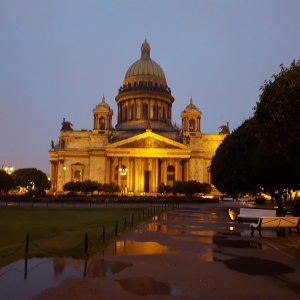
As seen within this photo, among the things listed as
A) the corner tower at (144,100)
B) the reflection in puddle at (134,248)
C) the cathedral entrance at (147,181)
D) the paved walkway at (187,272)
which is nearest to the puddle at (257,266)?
the paved walkway at (187,272)

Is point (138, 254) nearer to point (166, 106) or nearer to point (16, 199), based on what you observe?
point (16, 199)

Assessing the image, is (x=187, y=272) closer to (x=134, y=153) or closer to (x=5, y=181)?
(x=5, y=181)

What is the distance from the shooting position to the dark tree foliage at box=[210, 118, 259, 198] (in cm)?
4394

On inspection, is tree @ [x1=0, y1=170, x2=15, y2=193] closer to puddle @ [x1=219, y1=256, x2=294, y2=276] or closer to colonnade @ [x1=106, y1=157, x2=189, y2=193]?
colonnade @ [x1=106, y1=157, x2=189, y2=193]

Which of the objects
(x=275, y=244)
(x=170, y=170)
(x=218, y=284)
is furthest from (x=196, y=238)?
(x=170, y=170)

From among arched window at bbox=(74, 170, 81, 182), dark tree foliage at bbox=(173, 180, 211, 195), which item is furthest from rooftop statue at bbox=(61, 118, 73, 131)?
dark tree foliage at bbox=(173, 180, 211, 195)

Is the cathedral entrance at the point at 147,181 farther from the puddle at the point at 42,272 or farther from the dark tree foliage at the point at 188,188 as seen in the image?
the puddle at the point at 42,272

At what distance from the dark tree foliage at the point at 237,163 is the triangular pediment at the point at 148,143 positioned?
47.3 m

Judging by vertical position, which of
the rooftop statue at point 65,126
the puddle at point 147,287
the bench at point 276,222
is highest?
the rooftop statue at point 65,126

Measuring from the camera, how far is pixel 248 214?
2764 centimetres

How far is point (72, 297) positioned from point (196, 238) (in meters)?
11.3

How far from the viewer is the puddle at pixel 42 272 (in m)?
9.81

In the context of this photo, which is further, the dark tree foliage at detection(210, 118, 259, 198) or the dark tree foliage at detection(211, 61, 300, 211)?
the dark tree foliage at detection(210, 118, 259, 198)

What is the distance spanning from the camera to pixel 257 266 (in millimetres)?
13047
